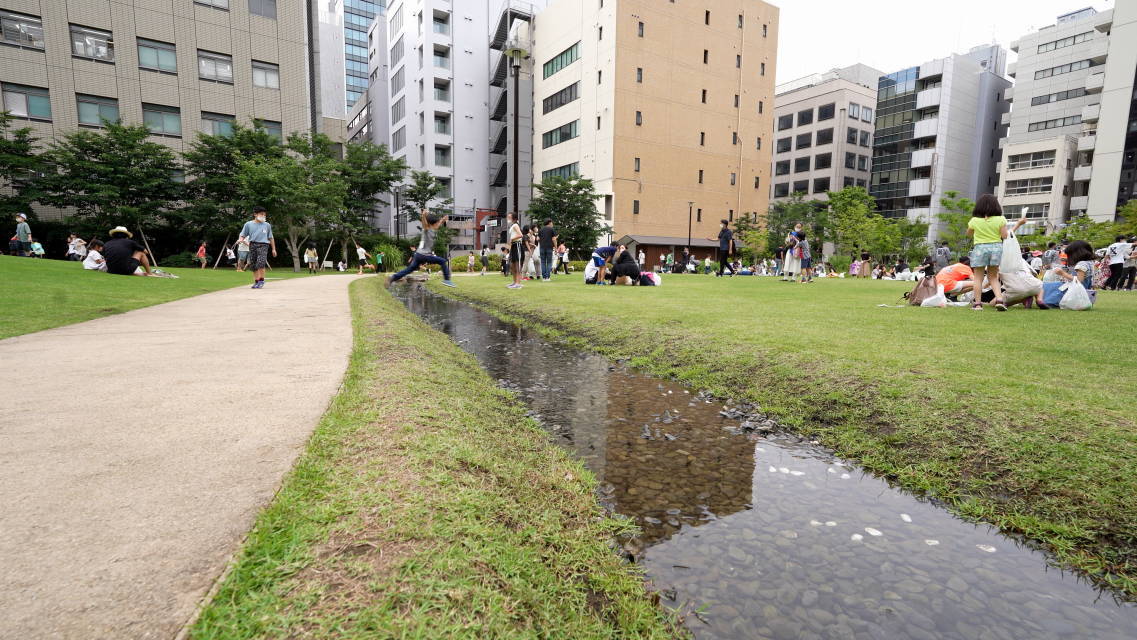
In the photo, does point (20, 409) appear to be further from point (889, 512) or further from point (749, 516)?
point (889, 512)

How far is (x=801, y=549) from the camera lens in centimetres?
253

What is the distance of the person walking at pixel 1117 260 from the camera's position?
16.5 metres

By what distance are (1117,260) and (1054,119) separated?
50941 millimetres

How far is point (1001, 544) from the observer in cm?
256

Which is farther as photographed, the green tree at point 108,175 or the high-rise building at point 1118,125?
the high-rise building at point 1118,125

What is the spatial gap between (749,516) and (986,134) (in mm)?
80181

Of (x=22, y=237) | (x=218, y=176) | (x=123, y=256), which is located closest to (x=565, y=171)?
(x=218, y=176)

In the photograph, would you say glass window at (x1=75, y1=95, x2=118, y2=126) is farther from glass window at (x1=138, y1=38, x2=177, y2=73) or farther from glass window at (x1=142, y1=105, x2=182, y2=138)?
glass window at (x1=138, y1=38, x2=177, y2=73)

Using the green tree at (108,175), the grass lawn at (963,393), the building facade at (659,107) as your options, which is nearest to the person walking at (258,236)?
the grass lawn at (963,393)

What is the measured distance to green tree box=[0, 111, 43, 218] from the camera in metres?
24.3

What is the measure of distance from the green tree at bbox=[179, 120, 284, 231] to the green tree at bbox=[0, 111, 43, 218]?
5.83 meters

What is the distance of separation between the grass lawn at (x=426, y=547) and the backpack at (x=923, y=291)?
942 cm

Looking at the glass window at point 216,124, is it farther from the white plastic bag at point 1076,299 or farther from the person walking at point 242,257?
the white plastic bag at point 1076,299

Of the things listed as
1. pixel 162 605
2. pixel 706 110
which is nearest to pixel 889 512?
pixel 162 605
